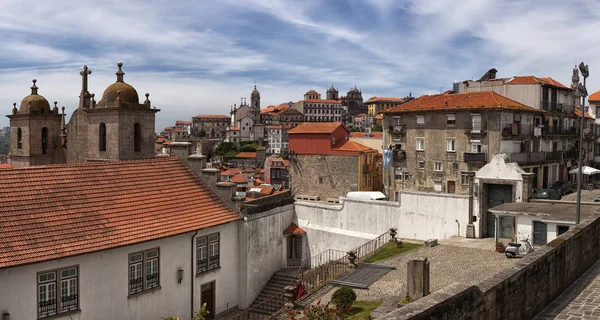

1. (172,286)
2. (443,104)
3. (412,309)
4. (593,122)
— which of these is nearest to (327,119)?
(593,122)

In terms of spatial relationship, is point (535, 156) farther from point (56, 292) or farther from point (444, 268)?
point (56, 292)

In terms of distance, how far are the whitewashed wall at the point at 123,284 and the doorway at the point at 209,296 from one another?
0.89 ft

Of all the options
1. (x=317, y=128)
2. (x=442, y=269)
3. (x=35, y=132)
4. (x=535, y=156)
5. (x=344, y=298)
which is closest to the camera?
(x=344, y=298)

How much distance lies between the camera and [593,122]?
57438 mm

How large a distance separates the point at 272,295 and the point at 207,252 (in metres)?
5.19

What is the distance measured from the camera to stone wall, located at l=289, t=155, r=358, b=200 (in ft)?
179

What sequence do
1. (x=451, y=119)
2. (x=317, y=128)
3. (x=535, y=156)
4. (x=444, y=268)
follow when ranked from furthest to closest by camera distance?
(x=317, y=128) < (x=451, y=119) < (x=535, y=156) < (x=444, y=268)

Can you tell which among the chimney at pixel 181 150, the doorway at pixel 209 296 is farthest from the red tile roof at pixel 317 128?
the doorway at pixel 209 296

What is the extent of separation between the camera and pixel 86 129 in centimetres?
3469

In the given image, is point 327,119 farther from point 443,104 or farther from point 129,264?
point 129,264

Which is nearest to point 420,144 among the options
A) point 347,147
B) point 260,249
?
point 347,147

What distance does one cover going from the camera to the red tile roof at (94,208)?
704 inches

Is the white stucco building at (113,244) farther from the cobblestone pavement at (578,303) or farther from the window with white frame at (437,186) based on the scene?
the window with white frame at (437,186)

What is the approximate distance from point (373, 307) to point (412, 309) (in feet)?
37.4
